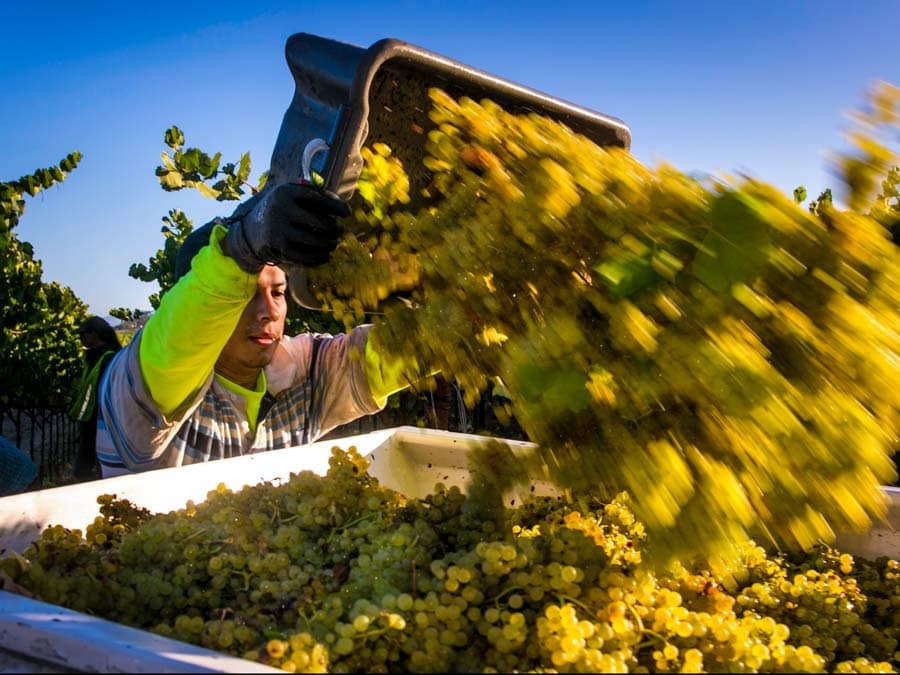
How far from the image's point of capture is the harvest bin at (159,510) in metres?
0.93

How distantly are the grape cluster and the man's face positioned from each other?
2.00 metres

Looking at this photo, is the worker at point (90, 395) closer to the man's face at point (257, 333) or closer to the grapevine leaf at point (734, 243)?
the man's face at point (257, 333)

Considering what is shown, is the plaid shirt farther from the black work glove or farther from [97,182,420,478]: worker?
the black work glove

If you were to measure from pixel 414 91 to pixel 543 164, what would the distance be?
3.04 feet

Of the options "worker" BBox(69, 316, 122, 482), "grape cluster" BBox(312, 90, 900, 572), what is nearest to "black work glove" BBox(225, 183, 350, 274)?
"grape cluster" BBox(312, 90, 900, 572)

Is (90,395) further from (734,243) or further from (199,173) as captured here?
(734,243)

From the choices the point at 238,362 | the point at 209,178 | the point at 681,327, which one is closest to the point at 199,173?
the point at 209,178

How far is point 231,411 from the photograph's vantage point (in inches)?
136

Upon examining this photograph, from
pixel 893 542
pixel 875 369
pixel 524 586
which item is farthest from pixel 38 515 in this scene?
pixel 893 542

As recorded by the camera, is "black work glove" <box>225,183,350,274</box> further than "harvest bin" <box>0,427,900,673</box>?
Yes

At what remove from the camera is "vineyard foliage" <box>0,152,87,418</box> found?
744 cm

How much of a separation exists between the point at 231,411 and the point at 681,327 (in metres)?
2.91

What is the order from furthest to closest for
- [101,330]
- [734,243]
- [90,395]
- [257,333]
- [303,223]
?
[101,330] < [90,395] < [257,333] < [303,223] < [734,243]

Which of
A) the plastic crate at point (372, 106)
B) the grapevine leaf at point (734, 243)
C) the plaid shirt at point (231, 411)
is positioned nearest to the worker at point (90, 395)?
the plaid shirt at point (231, 411)
